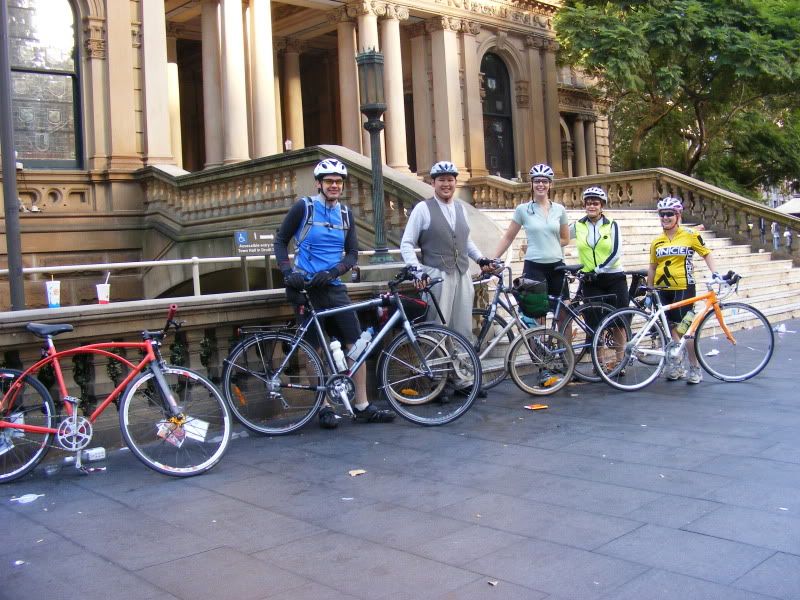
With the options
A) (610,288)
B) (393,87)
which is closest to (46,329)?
(610,288)

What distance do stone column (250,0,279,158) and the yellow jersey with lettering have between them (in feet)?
46.2

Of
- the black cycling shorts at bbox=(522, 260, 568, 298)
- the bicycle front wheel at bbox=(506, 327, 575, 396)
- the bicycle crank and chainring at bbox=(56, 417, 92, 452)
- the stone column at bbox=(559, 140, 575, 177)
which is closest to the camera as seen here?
the bicycle crank and chainring at bbox=(56, 417, 92, 452)

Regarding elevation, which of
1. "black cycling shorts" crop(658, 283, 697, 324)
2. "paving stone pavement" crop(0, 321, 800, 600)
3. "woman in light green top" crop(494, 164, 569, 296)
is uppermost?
"woman in light green top" crop(494, 164, 569, 296)

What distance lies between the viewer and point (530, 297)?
844 cm

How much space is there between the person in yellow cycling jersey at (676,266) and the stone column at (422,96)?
59.4 ft

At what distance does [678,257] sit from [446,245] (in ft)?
7.96

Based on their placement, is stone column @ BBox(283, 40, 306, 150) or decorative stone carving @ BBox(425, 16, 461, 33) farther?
stone column @ BBox(283, 40, 306, 150)

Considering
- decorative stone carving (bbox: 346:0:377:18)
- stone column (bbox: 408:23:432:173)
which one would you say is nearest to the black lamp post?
decorative stone carving (bbox: 346:0:377:18)

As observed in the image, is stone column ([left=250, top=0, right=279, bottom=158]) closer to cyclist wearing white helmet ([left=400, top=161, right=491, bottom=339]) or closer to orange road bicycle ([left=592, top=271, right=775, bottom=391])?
cyclist wearing white helmet ([left=400, top=161, right=491, bottom=339])

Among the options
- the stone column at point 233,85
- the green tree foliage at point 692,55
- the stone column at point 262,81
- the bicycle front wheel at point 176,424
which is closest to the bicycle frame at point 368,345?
the bicycle front wheel at point 176,424

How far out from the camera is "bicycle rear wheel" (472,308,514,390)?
839 cm

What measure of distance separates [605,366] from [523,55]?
22.2 metres

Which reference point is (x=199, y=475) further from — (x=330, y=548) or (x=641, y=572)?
(x=641, y=572)

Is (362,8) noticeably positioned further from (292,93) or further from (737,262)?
(737,262)
